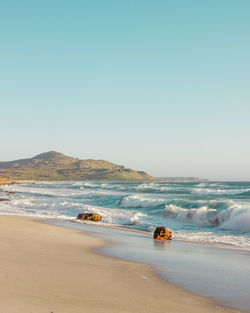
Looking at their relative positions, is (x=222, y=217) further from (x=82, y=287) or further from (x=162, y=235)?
(x=82, y=287)

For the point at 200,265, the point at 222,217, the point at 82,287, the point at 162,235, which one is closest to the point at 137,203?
the point at 222,217

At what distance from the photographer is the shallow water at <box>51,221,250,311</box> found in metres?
5.99

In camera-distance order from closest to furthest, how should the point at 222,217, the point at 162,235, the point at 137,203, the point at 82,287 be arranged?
the point at 82,287, the point at 162,235, the point at 222,217, the point at 137,203

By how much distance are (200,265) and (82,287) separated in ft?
12.2

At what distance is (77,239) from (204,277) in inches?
259

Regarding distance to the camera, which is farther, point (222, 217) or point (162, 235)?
point (222, 217)

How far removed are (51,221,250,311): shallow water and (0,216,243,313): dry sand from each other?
43cm

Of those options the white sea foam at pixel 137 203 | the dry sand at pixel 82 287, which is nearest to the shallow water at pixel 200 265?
the dry sand at pixel 82 287

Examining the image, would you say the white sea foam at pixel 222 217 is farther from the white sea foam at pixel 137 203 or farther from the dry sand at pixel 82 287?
the dry sand at pixel 82 287

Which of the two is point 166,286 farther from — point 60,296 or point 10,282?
point 10,282

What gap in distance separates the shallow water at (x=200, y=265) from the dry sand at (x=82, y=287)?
0.43m

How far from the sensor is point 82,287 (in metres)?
5.80

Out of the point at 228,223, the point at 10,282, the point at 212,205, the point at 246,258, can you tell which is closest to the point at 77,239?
the point at 246,258

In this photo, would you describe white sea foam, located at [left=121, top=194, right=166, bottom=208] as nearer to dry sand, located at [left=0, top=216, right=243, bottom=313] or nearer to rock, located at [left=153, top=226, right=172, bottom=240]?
rock, located at [left=153, top=226, right=172, bottom=240]
